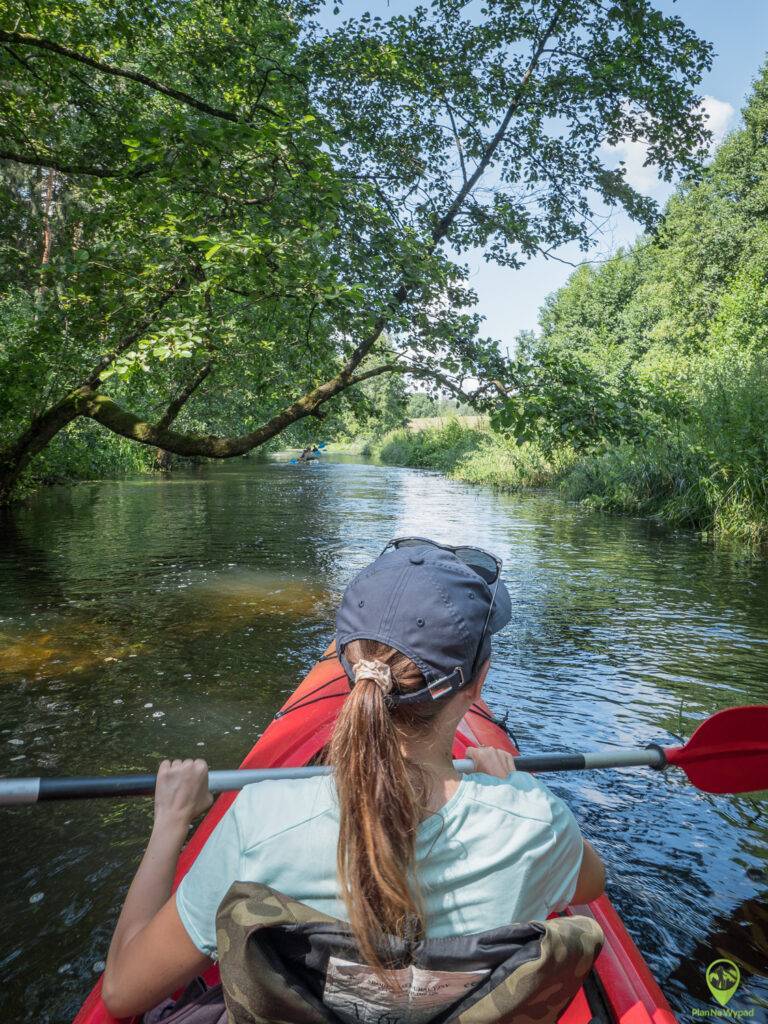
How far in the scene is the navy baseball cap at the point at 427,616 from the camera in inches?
44.3

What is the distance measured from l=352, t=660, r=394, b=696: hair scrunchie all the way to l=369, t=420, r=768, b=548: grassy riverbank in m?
6.62

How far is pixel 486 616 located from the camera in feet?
3.99

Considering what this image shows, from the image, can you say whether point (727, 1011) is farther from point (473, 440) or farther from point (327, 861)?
point (473, 440)

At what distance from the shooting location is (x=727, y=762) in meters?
2.52

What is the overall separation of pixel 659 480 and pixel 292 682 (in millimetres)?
9364

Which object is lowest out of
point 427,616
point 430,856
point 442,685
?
point 430,856

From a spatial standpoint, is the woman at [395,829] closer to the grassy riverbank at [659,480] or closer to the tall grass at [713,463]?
the grassy riverbank at [659,480]

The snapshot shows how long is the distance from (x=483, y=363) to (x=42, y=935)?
6.60 m

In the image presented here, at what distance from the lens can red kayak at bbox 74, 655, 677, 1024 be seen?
4.59 feet

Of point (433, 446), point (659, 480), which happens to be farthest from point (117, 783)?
point (433, 446)

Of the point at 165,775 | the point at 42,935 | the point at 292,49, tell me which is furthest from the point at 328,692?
the point at 292,49

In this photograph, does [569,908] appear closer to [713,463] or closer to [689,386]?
[713,463]

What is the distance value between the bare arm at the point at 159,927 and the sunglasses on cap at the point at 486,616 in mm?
478

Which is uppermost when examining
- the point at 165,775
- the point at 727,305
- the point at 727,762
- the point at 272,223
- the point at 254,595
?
the point at 727,305
